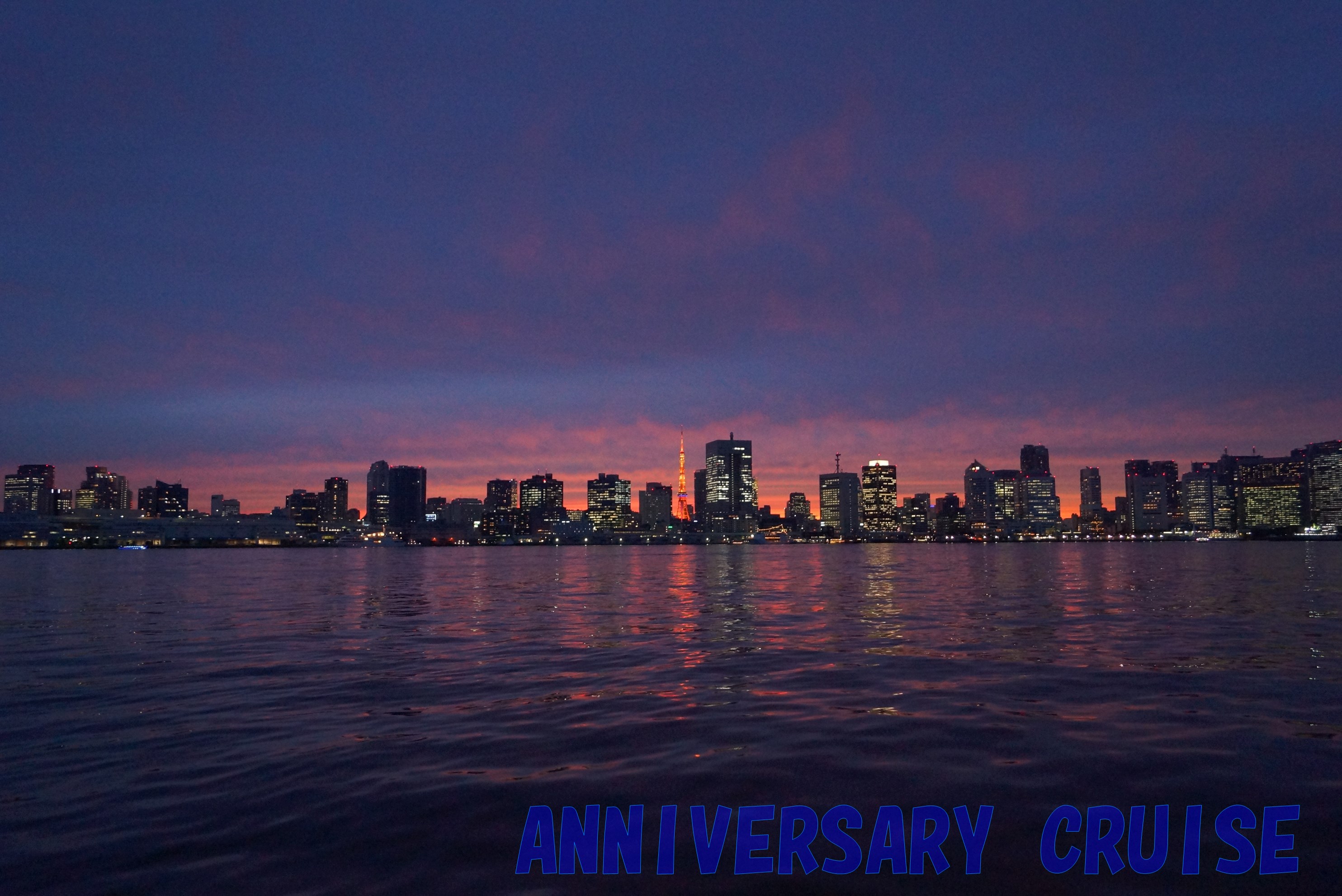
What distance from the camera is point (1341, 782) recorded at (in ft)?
41.8

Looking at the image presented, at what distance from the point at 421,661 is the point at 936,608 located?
105 ft

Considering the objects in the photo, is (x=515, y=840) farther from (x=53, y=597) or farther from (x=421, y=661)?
(x=53, y=597)

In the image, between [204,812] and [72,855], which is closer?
[72,855]

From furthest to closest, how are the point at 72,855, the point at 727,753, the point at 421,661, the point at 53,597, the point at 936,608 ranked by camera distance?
1. the point at 53,597
2. the point at 936,608
3. the point at 421,661
4. the point at 727,753
5. the point at 72,855

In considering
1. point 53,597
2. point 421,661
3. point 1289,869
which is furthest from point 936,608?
point 53,597

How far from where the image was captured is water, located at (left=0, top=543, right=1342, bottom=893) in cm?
987

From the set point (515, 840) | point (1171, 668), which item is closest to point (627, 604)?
point (1171, 668)

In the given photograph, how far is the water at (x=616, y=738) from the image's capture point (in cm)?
987

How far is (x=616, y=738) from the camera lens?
52.3 feet

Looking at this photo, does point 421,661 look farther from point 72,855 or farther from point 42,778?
point 72,855

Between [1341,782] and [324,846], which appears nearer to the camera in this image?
[324,846]

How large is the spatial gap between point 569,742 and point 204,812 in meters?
6.40

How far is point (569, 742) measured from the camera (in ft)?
51.4

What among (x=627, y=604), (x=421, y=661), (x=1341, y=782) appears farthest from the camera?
(x=627, y=604)
